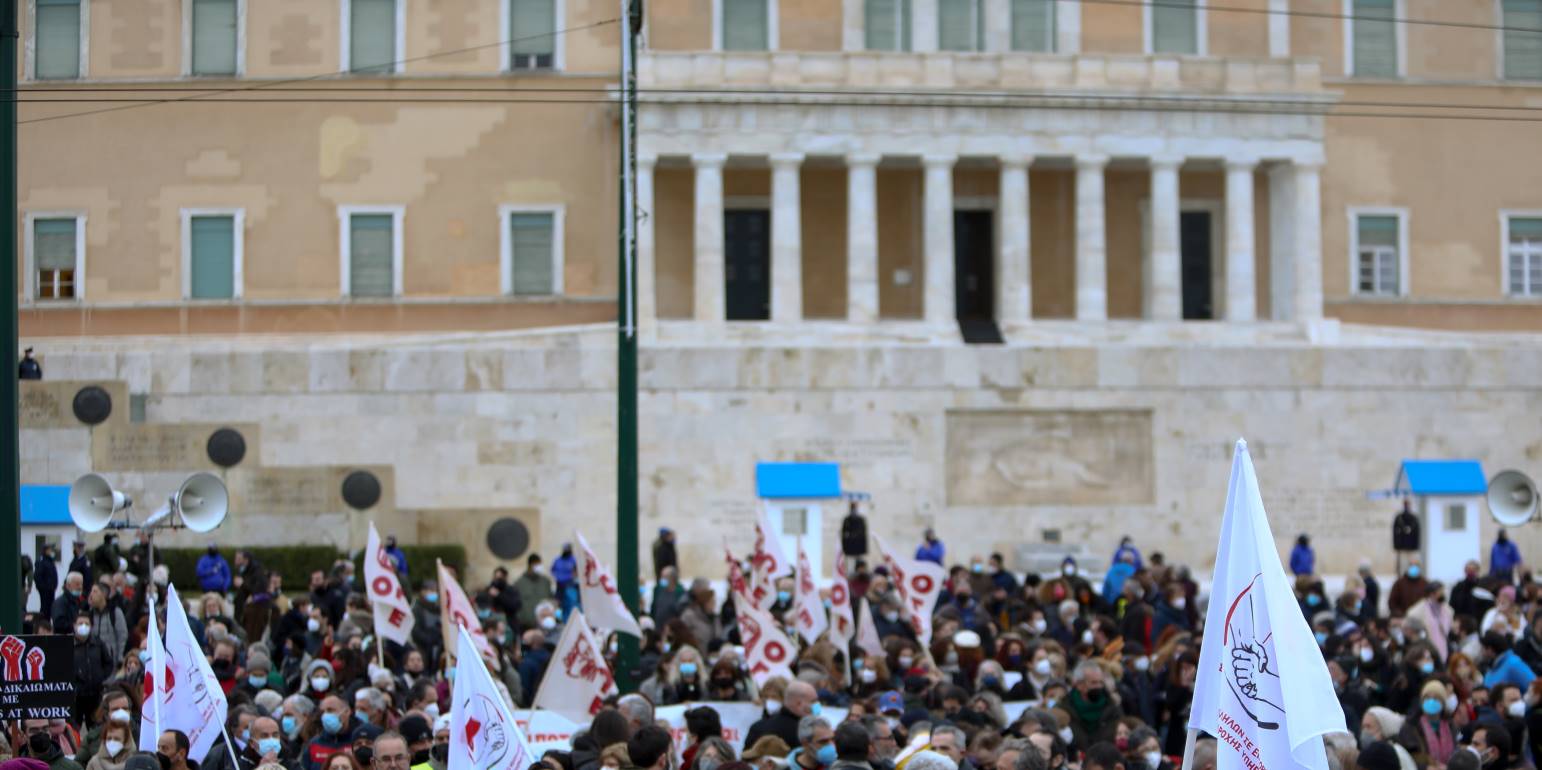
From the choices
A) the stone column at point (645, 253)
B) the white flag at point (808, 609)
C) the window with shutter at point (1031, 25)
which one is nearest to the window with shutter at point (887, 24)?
the window with shutter at point (1031, 25)

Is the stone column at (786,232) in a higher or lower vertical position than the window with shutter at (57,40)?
lower

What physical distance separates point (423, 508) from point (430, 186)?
9.66 m

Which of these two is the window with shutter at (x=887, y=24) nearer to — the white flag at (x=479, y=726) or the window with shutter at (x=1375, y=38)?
the window with shutter at (x=1375, y=38)

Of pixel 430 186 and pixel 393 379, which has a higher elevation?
pixel 430 186

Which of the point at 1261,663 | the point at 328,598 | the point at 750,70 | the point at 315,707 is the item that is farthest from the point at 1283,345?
the point at 1261,663

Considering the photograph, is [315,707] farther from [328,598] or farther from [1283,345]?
[1283,345]

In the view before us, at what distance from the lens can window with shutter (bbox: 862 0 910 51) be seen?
136 ft

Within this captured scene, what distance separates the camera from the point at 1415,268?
4334 centimetres

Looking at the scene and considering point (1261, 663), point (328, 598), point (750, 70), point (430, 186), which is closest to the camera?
point (1261, 663)

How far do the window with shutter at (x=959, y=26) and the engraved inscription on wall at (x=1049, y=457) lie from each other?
30.0 ft

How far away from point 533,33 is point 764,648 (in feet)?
85.8

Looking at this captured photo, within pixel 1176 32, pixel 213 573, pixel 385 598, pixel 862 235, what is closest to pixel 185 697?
pixel 385 598

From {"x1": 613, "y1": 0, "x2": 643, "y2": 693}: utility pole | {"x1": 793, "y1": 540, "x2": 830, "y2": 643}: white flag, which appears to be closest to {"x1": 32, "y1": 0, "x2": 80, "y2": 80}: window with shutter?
{"x1": 613, "y1": 0, "x2": 643, "y2": 693}: utility pole

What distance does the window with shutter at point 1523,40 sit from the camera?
44031 mm
